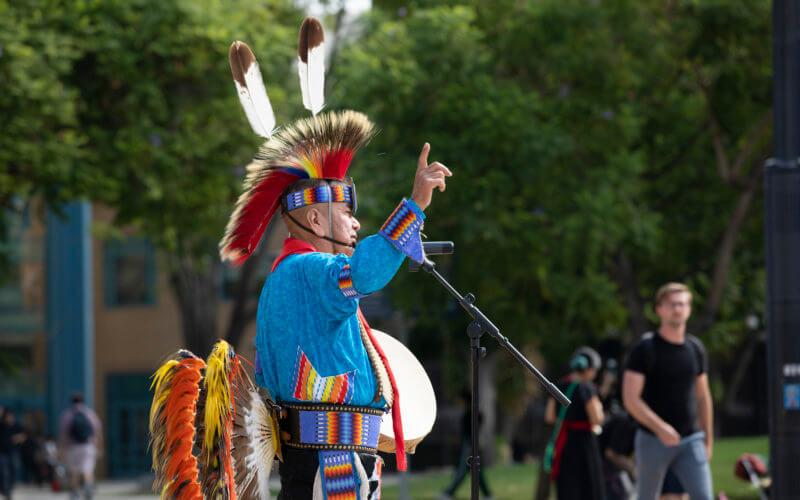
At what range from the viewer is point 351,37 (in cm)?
1797

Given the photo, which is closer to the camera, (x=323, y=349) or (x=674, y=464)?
(x=323, y=349)

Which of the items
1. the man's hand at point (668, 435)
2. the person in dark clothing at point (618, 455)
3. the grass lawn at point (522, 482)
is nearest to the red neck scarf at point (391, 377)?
the man's hand at point (668, 435)

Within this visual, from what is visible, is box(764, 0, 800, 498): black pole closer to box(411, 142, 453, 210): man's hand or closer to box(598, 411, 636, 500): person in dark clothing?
box(598, 411, 636, 500): person in dark clothing

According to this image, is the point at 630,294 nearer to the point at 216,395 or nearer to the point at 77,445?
the point at 77,445

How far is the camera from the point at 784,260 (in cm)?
684

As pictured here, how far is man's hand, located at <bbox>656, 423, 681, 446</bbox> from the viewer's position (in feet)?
22.5

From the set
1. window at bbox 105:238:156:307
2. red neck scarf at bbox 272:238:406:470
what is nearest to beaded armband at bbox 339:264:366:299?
red neck scarf at bbox 272:238:406:470

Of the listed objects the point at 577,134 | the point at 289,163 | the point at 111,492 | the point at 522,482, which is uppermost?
the point at 577,134

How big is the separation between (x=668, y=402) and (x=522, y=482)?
11.9m

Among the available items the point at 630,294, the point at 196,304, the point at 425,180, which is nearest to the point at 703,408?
the point at 425,180

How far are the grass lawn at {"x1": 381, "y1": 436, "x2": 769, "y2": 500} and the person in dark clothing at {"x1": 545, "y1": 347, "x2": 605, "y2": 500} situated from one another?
4997 mm

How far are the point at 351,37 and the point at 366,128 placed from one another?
1401 cm

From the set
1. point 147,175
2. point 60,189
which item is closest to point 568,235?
point 147,175

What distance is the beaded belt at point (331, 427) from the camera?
155 inches
